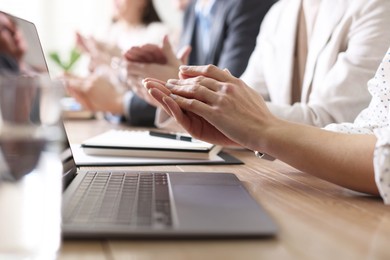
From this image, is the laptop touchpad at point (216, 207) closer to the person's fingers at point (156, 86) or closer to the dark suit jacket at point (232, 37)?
the person's fingers at point (156, 86)

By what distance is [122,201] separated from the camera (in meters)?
0.43

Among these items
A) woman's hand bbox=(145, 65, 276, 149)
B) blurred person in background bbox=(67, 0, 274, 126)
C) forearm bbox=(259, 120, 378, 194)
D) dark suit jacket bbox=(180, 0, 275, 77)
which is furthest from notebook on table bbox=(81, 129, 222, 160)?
dark suit jacket bbox=(180, 0, 275, 77)

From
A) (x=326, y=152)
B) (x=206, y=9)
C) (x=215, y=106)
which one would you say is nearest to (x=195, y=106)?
(x=215, y=106)

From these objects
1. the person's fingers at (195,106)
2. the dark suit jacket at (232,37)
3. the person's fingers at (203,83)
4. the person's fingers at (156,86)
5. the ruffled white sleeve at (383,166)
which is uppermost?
the dark suit jacket at (232,37)

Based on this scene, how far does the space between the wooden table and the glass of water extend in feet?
0.11

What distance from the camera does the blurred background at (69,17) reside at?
315 centimetres

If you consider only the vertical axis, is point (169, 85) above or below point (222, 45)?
below

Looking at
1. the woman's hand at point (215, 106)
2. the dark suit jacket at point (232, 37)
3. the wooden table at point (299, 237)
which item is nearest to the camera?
the wooden table at point (299, 237)

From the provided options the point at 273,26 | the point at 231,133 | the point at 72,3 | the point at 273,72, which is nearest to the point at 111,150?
the point at 231,133

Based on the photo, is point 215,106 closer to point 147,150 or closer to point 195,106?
point 195,106

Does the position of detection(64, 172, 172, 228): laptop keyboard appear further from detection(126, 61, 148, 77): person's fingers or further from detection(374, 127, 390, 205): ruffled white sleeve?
detection(126, 61, 148, 77): person's fingers

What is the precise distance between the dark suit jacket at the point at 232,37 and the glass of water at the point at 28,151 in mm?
1049

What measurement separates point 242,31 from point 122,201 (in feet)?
3.72

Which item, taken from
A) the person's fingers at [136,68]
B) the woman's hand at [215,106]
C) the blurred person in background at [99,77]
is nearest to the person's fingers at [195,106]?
the woman's hand at [215,106]
